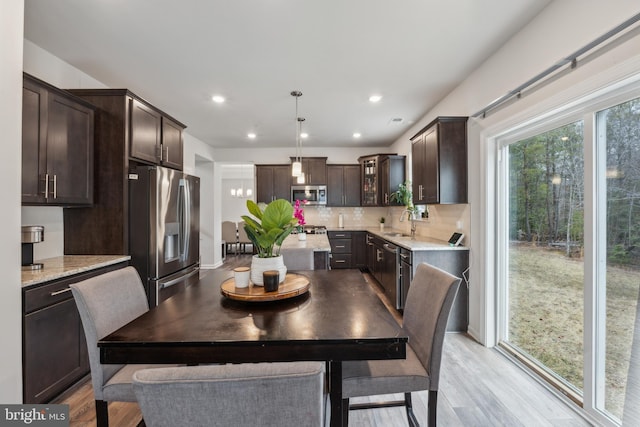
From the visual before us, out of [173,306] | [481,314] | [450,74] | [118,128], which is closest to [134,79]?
[118,128]

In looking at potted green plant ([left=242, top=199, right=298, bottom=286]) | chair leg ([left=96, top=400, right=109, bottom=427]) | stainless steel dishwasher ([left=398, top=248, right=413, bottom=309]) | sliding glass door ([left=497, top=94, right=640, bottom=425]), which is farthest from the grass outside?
chair leg ([left=96, top=400, right=109, bottom=427])

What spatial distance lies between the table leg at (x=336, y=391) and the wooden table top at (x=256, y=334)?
0.13 m

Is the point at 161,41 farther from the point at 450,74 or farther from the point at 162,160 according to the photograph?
the point at 450,74

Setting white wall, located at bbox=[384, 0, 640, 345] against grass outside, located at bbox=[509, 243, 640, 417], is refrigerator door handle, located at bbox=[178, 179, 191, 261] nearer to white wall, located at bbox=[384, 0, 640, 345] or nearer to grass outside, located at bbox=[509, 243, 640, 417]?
white wall, located at bbox=[384, 0, 640, 345]

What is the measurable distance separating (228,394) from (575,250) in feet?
7.90

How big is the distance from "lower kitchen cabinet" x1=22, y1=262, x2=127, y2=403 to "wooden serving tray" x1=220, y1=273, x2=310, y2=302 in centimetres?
121

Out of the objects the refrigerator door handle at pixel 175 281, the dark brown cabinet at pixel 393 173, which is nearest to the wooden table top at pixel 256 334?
the refrigerator door handle at pixel 175 281

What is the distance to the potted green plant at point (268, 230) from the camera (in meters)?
1.59

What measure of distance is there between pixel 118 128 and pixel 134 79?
0.79 meters

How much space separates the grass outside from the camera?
5.48 ft

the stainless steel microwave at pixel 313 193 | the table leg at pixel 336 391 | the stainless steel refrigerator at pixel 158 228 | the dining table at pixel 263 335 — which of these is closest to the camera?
the dining table at pixel 263 335

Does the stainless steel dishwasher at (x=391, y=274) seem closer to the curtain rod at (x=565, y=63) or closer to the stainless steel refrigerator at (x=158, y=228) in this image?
the curtain rod at (x=565, y=63)

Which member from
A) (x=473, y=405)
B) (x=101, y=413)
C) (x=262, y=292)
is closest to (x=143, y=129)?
(x=262, y=292)

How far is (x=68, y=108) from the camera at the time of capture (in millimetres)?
→ 2318
